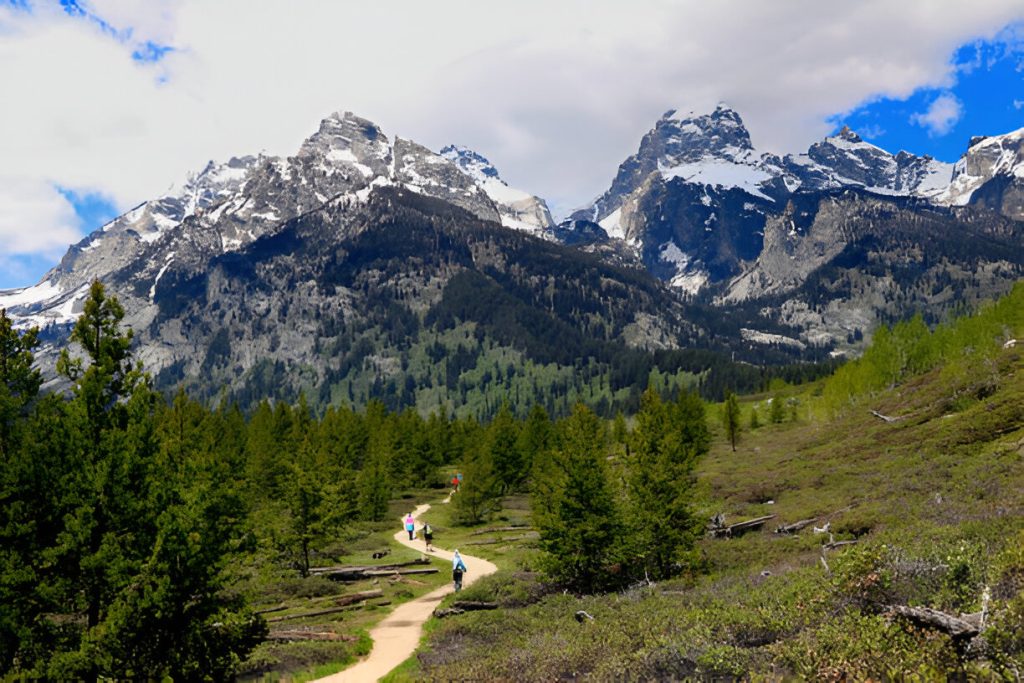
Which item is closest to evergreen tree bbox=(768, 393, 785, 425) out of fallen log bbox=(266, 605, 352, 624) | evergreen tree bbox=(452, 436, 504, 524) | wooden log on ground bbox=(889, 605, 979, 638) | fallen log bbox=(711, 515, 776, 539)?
evergreen tree bbox=(452, 436, 504, 524)

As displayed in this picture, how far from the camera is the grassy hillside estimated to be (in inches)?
478

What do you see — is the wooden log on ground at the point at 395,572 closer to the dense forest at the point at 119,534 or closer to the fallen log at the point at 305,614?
the fallen log at the point at 305,614

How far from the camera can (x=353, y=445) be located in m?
88.9

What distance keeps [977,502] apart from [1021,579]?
48.1 ft

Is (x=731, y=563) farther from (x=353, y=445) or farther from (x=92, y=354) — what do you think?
(x=353, y=445)

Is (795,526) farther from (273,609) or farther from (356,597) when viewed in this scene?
(273,609)

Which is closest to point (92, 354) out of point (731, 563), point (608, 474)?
point (608, 474)

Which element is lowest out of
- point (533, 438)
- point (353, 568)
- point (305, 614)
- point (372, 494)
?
point (353, 568)

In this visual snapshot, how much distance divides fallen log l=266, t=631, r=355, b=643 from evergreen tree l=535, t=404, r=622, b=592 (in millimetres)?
10588

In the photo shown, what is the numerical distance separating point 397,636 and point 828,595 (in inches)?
728

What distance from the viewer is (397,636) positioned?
26.7m

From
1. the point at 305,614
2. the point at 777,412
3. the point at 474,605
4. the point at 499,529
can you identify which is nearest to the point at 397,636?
the point at 474,605

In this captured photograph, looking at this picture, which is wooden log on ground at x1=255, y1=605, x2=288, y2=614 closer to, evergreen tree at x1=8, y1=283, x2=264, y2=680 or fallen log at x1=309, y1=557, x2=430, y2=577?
fallen log at x1=309, y1=557, x2=430, y2=577

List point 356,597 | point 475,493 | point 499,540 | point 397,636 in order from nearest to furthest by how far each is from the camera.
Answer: point 397,636, point 356,597, point 499,540, point 475,493
